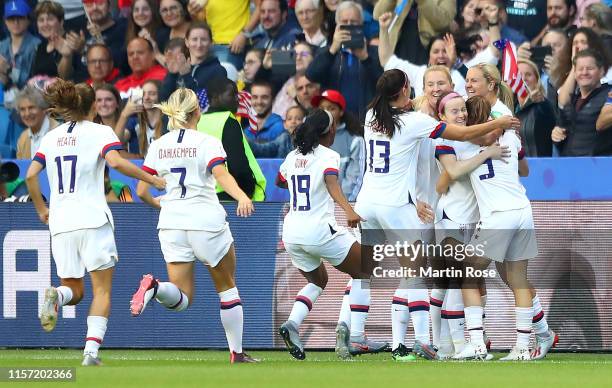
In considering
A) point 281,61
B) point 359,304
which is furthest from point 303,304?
point 281,61

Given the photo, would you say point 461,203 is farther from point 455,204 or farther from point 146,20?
point 146,20

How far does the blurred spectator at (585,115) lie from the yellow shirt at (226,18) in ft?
14.8

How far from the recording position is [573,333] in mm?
12688

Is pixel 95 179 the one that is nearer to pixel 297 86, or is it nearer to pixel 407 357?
pixel 407 357

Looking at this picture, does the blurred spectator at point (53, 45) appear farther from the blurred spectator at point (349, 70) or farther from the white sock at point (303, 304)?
the white sock at point (303, 304)

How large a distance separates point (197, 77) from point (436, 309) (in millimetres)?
5413

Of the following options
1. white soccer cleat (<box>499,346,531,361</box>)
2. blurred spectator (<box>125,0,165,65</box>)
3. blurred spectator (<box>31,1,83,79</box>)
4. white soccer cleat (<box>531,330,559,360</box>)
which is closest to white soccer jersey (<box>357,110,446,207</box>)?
white soccer cleat (<box>499,346,531,361</box>)

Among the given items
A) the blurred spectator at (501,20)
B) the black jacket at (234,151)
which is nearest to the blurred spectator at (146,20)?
the blurred spectator at (501,20)

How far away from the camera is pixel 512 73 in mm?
14094

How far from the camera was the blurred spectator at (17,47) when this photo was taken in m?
18.0

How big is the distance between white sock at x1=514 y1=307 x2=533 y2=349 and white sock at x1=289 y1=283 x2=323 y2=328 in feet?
5.47

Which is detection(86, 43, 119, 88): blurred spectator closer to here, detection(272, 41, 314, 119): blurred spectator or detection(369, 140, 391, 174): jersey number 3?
detection(272, 41, 314, 119): blurred spectator

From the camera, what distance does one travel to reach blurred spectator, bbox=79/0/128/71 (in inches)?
702

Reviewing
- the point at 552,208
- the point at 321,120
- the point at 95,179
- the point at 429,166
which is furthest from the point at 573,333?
the point at 95,179
